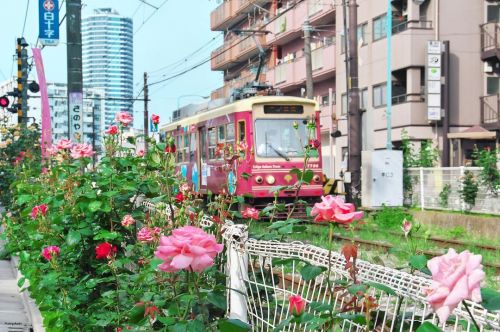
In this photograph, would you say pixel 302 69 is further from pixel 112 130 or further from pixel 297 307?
pixel 297 307

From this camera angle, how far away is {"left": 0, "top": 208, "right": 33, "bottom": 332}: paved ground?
6.46 meters

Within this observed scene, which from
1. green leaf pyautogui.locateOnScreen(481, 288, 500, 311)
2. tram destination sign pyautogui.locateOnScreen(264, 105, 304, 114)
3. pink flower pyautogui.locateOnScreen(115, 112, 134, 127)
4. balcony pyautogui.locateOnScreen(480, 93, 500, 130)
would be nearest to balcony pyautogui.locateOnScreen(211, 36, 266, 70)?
balcony pyautogui.locateOnScreen(480, 93, 500, 130)

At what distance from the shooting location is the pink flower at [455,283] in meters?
1.36

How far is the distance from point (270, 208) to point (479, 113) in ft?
85.4

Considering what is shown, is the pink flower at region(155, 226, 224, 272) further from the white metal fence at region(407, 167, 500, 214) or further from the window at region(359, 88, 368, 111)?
the window at region(359, 88, 368, 111)

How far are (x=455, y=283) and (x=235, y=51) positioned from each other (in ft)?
148

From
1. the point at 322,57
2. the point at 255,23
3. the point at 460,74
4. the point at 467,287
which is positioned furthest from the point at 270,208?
the point at 255,23

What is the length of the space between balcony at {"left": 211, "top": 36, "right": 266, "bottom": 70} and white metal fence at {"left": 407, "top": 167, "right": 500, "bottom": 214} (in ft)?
71.1

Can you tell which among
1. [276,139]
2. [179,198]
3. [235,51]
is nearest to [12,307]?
[179,198]

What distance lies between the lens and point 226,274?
305 cm

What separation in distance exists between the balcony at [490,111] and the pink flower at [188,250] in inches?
1029

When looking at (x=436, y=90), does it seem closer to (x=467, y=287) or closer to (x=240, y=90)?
(x=240, y=90)

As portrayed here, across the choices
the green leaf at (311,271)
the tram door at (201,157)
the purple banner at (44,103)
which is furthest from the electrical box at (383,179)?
the green leaf at (311,271)

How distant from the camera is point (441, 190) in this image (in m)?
18.6
